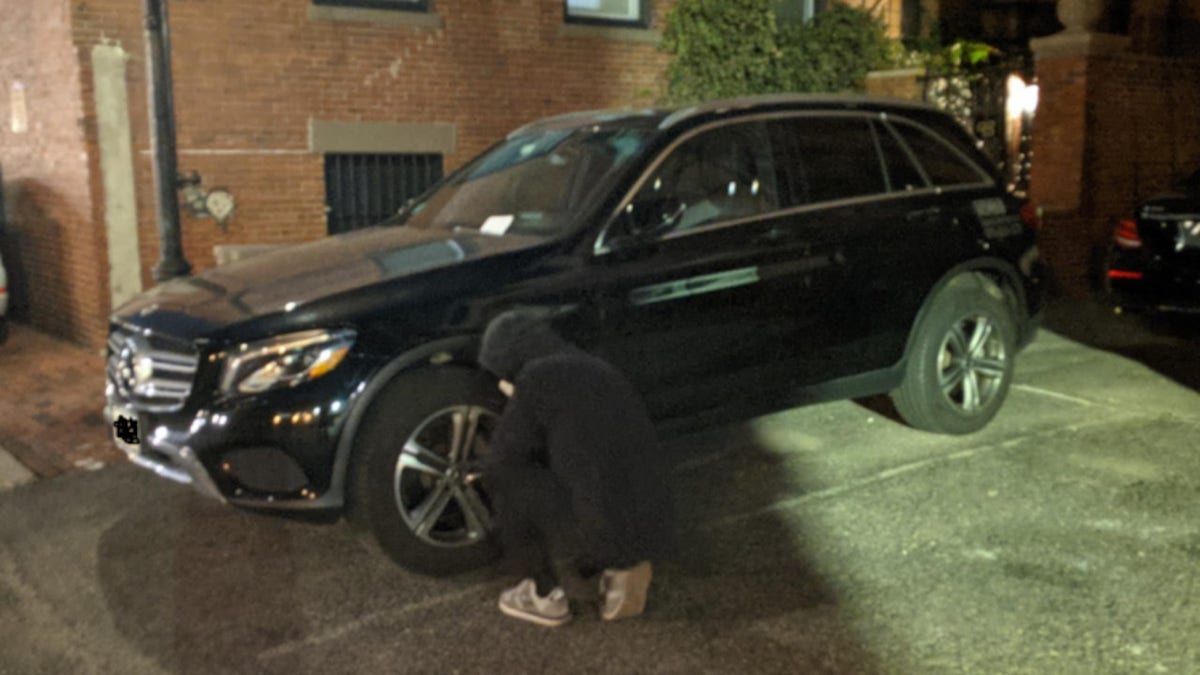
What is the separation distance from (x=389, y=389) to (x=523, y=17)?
719cm

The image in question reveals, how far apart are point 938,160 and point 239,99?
18.7ft

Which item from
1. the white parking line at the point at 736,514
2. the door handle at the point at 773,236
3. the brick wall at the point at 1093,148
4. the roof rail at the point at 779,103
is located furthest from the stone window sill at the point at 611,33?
the door handle at the point at 773,236

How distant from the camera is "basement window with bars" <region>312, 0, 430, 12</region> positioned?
33.0 ft

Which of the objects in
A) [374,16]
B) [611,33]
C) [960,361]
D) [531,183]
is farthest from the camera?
[611,33]

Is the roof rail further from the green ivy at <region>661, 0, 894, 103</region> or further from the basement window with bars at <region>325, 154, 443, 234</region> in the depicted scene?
the green ivy at <region>661, 0, 894, 103</region>

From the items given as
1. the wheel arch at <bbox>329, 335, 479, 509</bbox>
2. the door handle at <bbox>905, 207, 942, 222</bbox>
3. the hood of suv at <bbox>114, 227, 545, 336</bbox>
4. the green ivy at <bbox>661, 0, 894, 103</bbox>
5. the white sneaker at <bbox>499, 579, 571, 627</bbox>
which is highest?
the green ivy at <bbox>661, 0, 894, 103</bbox>

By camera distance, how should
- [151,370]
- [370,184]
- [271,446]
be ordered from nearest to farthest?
[271,446]
[151,370]
[370,184]

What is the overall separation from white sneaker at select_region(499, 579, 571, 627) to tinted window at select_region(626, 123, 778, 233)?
1.73m

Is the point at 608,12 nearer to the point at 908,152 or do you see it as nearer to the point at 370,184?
the point at 370,184

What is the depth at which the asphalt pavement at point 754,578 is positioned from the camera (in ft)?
13.3

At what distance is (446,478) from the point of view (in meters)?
4.70

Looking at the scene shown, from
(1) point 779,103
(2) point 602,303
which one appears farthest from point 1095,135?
(2) point 602,303

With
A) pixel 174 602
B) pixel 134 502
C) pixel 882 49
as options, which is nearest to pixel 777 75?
pixel 882 49

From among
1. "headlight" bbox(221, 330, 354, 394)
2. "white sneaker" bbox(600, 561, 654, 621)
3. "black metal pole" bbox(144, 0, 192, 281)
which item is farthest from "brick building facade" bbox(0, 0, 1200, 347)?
"white sneaker" bbox(600, 561, 654, 621)
